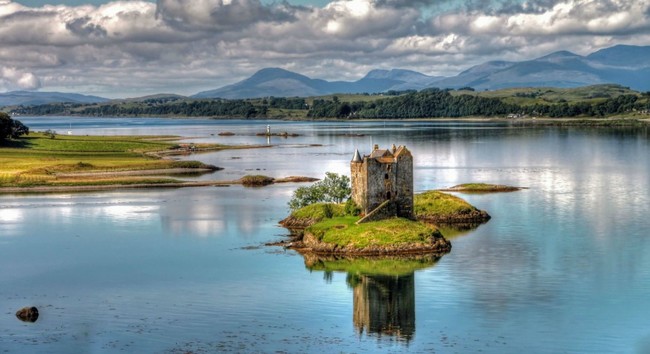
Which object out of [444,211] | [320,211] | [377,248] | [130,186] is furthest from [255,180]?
[377,248]

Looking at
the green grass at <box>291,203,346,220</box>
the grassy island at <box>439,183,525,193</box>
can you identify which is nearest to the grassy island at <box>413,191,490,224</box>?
the green grass at <box>291,203,346,220</box>

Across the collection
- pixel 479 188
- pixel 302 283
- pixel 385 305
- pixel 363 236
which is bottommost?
pixel 385 305

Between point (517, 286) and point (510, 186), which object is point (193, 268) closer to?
point (517, 286)

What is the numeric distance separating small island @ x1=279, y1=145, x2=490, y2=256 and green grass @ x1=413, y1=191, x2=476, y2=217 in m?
8.42

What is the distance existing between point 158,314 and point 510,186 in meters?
68.2

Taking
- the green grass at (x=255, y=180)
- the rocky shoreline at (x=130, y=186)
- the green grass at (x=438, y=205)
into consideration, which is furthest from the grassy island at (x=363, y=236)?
the rocky shoreline at (x=130, y=186)

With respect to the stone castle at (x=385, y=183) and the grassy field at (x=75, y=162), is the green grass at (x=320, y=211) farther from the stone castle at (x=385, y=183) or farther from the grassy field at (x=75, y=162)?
the grassy field at (x=75, y=162)

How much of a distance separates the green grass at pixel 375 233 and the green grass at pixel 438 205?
11.6m

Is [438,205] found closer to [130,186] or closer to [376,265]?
[376,265]

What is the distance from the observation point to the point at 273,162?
160875 mm

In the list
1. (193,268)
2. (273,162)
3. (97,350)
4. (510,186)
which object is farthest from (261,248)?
(273,162)

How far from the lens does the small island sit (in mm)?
68125

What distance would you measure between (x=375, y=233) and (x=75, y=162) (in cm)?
8943

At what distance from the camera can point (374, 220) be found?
71750mm
